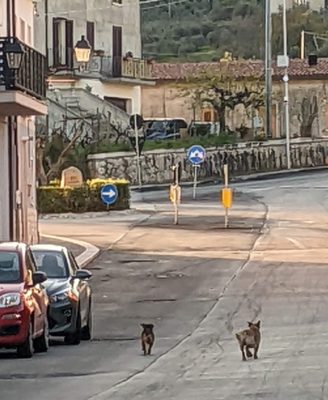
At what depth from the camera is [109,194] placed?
46.5 meters

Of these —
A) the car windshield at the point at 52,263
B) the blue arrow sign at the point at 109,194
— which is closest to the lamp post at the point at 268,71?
the blue arrow sign at the point at 109,194

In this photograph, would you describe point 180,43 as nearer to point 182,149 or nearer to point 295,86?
point 295,86

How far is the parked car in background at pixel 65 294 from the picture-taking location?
61.4ft

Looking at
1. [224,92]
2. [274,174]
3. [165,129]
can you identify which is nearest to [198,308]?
[274,174]

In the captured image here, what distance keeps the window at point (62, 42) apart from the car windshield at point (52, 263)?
4675 centimetres

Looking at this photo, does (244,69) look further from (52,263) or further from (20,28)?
(52,263)

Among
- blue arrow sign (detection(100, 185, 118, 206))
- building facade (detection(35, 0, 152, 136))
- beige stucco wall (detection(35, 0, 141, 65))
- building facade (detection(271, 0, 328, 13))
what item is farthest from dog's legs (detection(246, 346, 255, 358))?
building facade (detection(271, 0, 328, 13))

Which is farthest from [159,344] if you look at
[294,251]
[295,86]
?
[295,86]

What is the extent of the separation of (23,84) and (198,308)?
27.6ft

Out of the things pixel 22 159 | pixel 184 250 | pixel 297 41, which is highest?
pixel 297 41

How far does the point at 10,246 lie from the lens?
18.1 m

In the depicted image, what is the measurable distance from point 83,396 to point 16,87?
16.2 meters

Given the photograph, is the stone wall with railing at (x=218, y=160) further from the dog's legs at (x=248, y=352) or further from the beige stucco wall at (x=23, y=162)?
the dog's legs at (x=248, y=352)

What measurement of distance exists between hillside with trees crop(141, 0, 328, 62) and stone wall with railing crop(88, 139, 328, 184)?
980 inches
